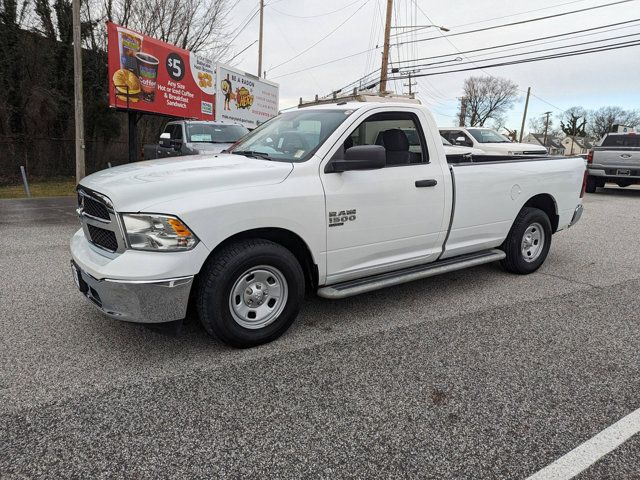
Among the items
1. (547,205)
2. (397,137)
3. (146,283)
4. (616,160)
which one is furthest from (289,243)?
(616,160)

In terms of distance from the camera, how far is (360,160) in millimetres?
3568

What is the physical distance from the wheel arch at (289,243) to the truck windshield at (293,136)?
63 cm

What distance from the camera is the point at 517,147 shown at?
50.0 feet

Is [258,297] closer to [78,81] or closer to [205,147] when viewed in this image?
[205,147]

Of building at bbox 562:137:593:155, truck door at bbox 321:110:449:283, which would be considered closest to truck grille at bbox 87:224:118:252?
truck door at bbox 321:110:449:283

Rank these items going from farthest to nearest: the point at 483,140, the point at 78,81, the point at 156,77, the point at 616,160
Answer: the point at 483,140 < the point at 156,77 < the point at 616,160 < the point at 78,81

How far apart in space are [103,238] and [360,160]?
2001 millimetres

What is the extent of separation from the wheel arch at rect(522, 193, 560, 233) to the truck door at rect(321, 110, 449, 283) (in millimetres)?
1757

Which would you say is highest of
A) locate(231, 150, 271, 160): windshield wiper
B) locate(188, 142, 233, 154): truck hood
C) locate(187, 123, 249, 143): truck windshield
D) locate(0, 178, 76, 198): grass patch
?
locate(187, 123, 249, 143): truck windshield

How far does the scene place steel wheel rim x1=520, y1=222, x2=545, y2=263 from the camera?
5.46 meters

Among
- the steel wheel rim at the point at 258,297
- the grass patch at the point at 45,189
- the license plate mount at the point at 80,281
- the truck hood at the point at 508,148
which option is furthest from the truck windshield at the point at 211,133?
the steel wheel rim at the point at 258,297

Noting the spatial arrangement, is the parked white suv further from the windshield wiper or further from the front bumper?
the front bumper

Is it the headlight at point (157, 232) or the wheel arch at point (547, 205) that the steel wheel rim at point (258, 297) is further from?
the wheel arch at point (547, 205)

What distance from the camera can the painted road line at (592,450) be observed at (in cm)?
221
